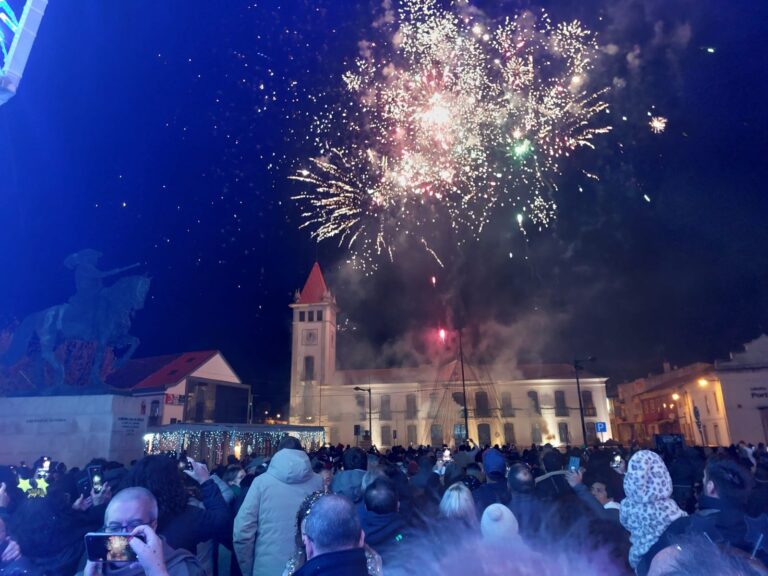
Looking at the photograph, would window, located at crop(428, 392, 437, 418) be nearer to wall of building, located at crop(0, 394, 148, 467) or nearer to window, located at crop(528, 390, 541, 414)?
window, located at crop(528, 390, 541, 414)

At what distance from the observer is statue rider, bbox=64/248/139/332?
69.0 feet

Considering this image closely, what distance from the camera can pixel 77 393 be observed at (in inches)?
712

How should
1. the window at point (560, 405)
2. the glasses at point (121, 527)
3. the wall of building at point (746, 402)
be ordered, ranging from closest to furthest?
the glasses at point (121, 527)
the wall of building at point (746, 402)
the window at point (560, 405)

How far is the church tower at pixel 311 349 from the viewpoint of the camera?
195 ft

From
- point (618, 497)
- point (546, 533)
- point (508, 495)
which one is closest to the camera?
point (546, 533)

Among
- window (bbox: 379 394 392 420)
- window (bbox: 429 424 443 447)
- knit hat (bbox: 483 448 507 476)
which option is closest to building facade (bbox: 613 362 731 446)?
window (bbox: 429 424 443 447)

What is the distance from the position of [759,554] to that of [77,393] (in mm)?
20735

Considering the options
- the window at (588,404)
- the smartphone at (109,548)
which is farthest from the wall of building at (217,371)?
the smartphone at (109,548)

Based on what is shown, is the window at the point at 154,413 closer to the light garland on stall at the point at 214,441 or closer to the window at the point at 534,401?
the light garland on stall at the point at 214,441

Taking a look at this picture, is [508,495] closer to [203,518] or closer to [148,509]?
[203,518]

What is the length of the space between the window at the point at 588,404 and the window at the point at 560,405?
2.19m

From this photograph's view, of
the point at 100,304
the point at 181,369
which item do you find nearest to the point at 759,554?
the point at 100,304

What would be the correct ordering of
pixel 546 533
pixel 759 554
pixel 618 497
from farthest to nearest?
pixel 618 497
pixel 546 533
pixel 759 554

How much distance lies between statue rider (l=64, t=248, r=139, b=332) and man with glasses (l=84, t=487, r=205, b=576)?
21323 mm
